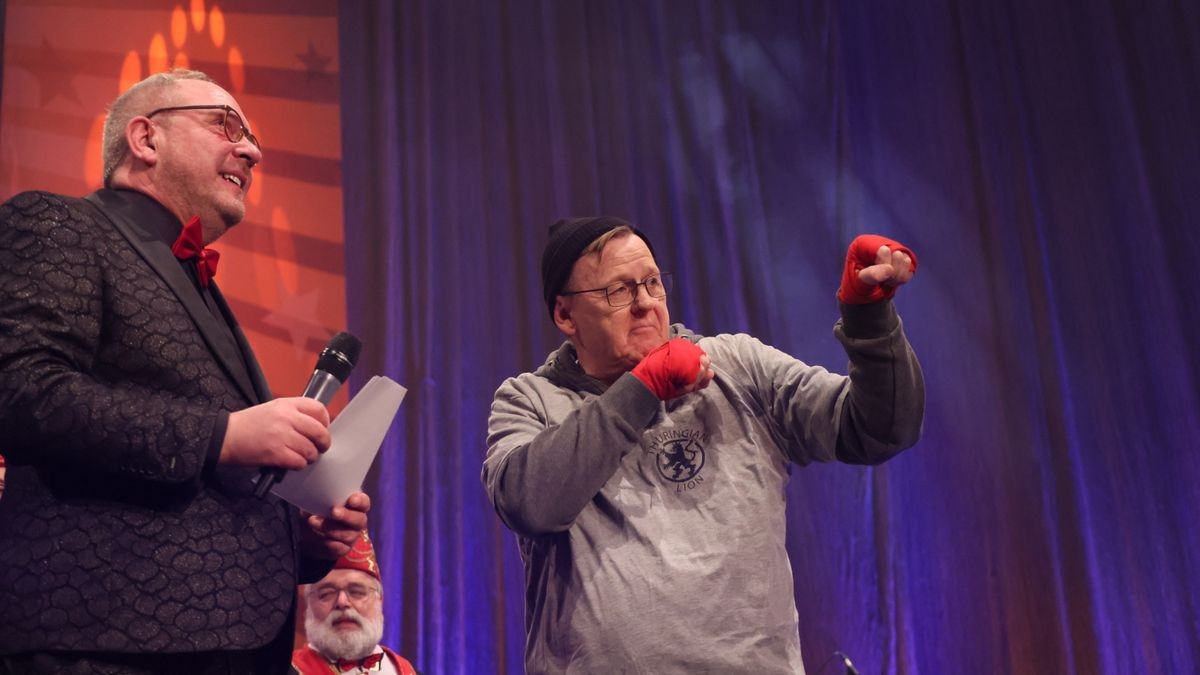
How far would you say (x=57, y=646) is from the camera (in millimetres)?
1147

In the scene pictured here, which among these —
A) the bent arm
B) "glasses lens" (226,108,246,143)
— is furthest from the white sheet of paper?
"glasses lens" (226,108,246,143)

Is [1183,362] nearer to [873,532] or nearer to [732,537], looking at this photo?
[873,532]

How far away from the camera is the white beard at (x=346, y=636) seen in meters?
3.69

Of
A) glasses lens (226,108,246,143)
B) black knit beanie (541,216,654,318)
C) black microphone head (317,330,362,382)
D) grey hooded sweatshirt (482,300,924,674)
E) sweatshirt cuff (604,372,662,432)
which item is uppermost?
glasses lens (226,108,246,143)

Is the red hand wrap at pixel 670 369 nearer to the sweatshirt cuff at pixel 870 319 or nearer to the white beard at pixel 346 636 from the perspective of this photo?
the sweatshirt cuff at pixel 870 319

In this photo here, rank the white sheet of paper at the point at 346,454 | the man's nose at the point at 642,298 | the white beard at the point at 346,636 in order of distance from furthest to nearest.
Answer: the white beard at the point at 346,636, the man's nose at the point at 642,298, the white sheet of paper at the point at 346,454

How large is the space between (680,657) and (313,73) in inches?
146

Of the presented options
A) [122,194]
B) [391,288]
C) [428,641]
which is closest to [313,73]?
[391,288]

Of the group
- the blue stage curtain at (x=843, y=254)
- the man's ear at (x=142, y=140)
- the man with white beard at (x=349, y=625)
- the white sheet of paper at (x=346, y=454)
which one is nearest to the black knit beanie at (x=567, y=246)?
the white sheet of paper at (x=346, y=454)

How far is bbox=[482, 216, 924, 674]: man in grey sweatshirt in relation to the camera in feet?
5.12

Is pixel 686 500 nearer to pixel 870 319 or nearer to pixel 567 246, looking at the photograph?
pixel 870 319

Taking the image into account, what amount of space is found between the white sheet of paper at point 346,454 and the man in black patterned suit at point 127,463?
0.04m

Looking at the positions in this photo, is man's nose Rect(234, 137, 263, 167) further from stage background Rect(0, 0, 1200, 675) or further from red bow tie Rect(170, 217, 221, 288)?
stage background Rect(0, 0, 1200, 675)

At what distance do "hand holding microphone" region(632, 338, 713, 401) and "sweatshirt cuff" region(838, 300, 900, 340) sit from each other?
25 cm
